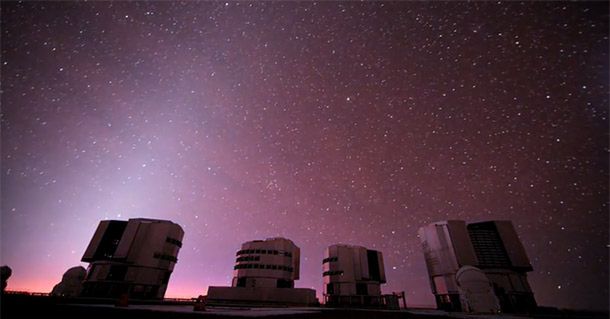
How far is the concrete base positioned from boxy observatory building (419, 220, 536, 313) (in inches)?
966

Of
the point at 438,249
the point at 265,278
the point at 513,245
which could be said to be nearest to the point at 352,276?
the point at 265,278

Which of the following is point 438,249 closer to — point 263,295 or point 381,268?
point 381,268

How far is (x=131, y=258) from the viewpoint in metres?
46.1

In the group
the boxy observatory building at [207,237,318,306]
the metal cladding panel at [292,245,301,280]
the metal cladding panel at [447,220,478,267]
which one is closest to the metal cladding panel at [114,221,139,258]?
the boxy observatory building at [207,237,318,306]

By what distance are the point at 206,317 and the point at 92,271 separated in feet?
162

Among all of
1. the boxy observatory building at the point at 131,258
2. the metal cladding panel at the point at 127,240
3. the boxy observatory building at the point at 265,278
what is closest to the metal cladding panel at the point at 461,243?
the boxy observatory building at the point at 265,278

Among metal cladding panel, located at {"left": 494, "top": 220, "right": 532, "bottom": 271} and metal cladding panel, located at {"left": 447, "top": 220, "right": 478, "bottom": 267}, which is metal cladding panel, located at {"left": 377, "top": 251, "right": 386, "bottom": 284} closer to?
metal cladding panel, located at {"left": 447, "top": 220, "right": 478, "bottom": 267}

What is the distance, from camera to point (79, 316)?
1162 centimetres

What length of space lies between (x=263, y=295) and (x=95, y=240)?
3326 cm

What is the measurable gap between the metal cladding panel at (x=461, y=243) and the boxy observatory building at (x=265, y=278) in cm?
2801

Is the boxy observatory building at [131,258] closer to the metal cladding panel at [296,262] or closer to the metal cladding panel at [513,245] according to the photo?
the metal cladding panel at [296,262]

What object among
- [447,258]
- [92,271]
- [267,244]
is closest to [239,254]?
[267,244]

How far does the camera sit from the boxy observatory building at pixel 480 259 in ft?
148

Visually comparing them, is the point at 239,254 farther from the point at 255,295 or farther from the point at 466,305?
the point at 466,305
